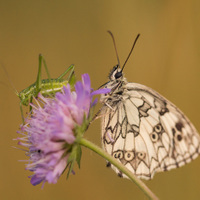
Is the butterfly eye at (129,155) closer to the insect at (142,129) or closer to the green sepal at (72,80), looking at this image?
the insect at (142,129)

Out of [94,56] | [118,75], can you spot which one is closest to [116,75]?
[118,75]

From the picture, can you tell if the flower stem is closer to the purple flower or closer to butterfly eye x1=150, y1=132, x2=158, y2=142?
the purple flower

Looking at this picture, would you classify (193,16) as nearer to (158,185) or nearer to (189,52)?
(189,52)

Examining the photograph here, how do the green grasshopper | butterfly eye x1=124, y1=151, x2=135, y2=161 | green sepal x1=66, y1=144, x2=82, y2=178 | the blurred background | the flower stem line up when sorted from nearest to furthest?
the flower stem < green sepal x1=66, y1=144, x2=82, y2=178 < the green grasshopper < butterfly eye x1=124, y1=151, x2=135, y2=161 < the blurred background

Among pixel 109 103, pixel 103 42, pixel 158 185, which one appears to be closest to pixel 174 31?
pixel 103 42

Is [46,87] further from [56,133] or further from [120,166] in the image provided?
[120,166]

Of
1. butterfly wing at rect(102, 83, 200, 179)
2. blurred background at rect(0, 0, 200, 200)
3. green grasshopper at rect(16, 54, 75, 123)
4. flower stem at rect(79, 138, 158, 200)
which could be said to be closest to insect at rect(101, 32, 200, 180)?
butterfly wing at rect(102, 83, 200, 179)

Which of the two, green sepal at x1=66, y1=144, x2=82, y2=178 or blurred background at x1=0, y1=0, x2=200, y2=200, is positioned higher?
blurred background at x1=0, y1=0, x2=200, y2=200

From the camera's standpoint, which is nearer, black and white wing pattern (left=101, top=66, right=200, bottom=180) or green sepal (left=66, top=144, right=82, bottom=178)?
green sepal (left=66, top=144, right=82, bottom=178)
